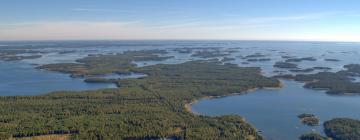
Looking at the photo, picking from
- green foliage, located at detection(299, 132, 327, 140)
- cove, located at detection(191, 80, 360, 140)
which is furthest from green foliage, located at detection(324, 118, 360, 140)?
green foliage, located at detection(299, 132, 327, 140)

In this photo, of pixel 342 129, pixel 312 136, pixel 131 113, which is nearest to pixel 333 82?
pixel 342 129

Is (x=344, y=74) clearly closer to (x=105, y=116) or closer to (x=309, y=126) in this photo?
(x=309, y=126)

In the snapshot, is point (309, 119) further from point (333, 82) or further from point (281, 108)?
point (333, 82)

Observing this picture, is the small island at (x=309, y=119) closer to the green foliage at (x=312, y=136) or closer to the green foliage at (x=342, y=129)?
the green foliage at (x=342, y=129)

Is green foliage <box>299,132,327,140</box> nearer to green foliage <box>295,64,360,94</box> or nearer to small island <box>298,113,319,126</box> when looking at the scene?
small island <box>298,113,319,126</box>

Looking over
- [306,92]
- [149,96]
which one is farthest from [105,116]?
[306,92]

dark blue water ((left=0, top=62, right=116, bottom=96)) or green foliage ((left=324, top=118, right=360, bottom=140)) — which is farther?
dark blue water ((left=0, top=62, right=116, bottom=96))

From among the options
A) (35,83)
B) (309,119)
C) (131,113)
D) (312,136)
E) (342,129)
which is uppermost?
(131,113)

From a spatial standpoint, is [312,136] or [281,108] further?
[281,108]

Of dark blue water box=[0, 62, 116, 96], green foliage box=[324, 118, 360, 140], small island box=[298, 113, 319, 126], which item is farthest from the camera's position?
dark blue water box=[0, 62, 116, 96]
